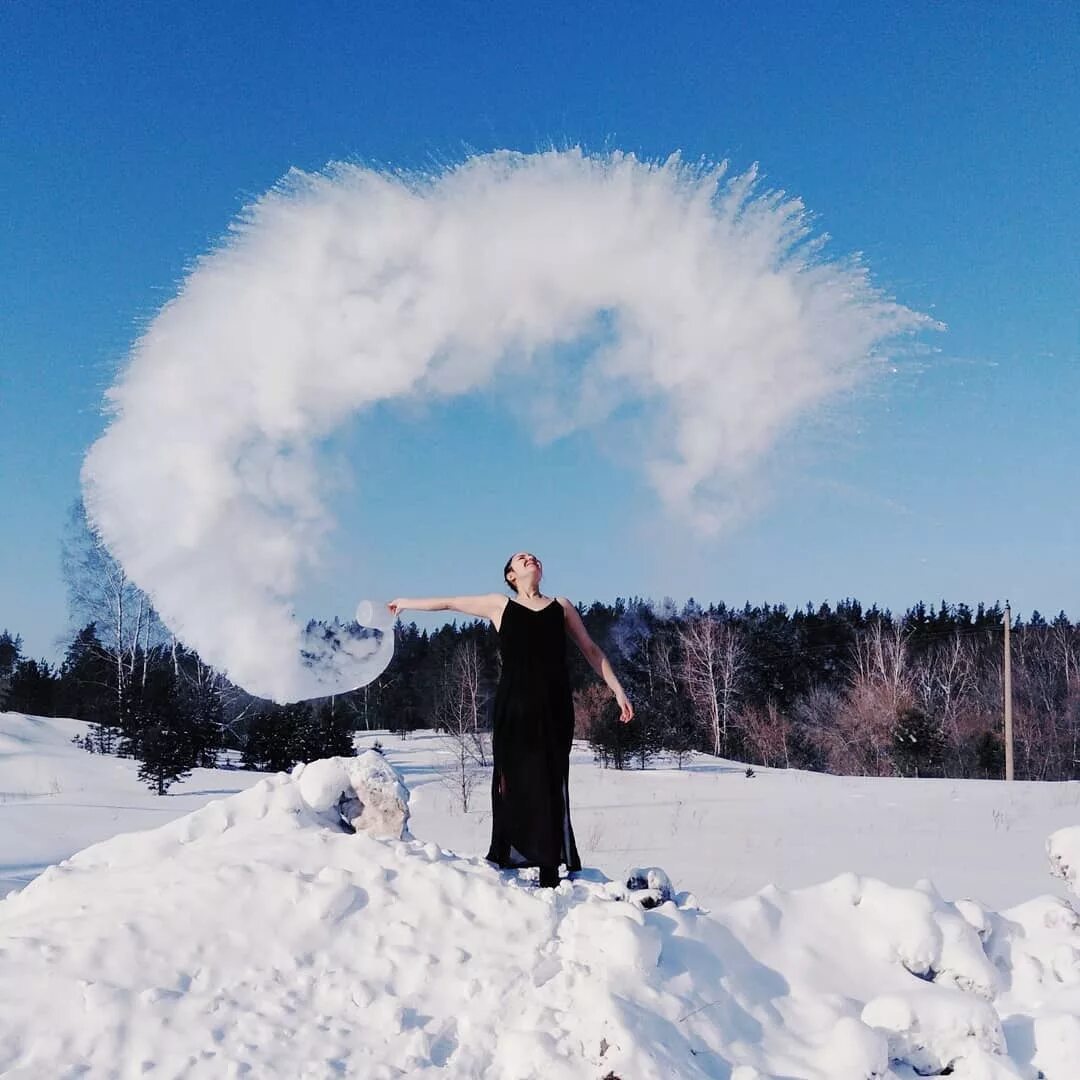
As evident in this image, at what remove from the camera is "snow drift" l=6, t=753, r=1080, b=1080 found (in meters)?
3.56

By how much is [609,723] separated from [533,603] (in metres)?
23.8

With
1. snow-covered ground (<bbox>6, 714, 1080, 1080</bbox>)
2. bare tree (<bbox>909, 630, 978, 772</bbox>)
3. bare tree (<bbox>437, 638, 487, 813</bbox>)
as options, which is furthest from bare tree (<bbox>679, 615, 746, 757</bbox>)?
snow-covered ground (<bbox>6, 714, 1080, 1080</bbox>)

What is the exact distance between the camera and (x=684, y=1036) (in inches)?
150

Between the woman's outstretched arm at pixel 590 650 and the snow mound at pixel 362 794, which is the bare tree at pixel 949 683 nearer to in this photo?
the woman's outstretched arm at pixel 590 650

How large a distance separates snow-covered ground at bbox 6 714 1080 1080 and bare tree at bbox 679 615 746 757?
3413 cm

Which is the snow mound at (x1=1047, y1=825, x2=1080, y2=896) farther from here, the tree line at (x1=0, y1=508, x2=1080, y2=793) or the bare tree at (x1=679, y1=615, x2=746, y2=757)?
the bare tree at (x1=679, y1=615, x2=746, y2=757)

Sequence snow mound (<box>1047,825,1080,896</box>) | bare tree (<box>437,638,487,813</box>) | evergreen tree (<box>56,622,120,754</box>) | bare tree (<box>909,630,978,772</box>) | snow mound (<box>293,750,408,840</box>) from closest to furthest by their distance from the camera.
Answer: snow mound (<box>293,750,408,840</box>)
snow mound (<box>1047,825,1080,896</box>)
bare tree (<box>437,638,487,813</box>)
evergreen tree (<box>56,622,120,754</box>)
bare tree (<box>909,630,978,772</box>)

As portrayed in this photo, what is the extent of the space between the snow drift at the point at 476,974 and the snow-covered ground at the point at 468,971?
1cm

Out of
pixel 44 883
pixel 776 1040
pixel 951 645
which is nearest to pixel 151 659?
pixel 44 883

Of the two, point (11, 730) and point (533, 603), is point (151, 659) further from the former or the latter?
point (533, 603)

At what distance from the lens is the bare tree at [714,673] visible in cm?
4006

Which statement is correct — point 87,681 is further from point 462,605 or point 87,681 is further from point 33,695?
point 462,605

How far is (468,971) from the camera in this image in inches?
161

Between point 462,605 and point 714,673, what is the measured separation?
1531 inches
